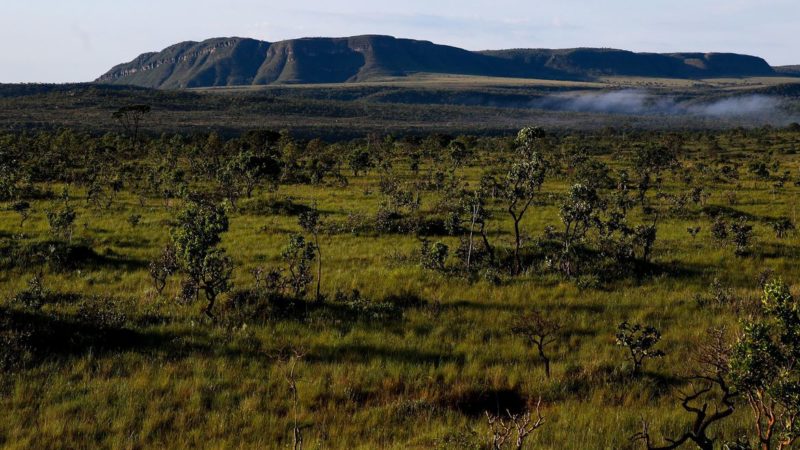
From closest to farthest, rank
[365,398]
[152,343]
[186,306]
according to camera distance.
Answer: [365,398] < [152,343] < [186,306]

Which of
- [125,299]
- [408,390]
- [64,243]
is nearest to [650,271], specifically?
[408,390]

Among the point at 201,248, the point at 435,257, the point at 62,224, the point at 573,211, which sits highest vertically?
the point at 201,248

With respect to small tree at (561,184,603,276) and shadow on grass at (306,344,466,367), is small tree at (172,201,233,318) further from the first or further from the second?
small tree at (561,184,603,276)

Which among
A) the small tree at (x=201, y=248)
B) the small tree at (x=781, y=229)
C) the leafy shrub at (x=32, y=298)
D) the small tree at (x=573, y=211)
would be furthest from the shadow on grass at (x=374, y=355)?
the small tree at (x=781, y=229)

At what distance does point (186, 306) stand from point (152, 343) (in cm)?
254

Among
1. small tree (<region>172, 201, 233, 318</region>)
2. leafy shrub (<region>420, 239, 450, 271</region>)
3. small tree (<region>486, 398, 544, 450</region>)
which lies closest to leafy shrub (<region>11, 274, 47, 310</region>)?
small tree (<region>172, 201, 233, 318</region>)

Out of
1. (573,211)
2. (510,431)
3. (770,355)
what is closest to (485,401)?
(510,431)

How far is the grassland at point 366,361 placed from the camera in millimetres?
8031

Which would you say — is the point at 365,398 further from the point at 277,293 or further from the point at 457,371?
the point at 277,293

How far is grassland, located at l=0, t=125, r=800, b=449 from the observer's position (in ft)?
26.3

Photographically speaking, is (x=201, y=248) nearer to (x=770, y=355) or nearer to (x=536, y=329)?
(x=536, y=329)

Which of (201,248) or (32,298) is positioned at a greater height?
(201,248)

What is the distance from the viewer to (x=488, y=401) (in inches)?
370

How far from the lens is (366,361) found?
10.7 metres
